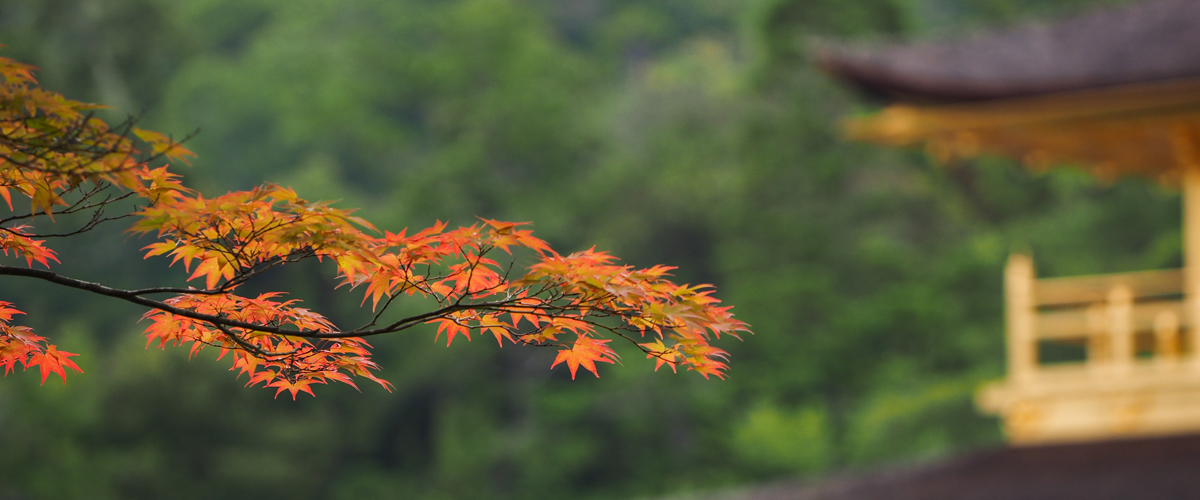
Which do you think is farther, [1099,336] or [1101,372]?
[1099,336]

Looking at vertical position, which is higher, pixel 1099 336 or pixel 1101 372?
pixel 1099 336

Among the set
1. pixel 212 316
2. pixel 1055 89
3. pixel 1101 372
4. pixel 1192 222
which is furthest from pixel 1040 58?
pixel 212 316

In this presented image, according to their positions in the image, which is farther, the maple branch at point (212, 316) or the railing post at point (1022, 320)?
the railing post at point (1022, 320)

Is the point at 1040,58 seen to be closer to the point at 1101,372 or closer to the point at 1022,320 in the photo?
the point at 1022,320

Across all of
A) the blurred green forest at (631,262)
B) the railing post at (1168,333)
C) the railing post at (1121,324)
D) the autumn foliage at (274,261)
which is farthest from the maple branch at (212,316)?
the blurred green forest at (631,262)

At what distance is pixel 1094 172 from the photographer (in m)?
7.93

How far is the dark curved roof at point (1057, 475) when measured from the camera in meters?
5.77

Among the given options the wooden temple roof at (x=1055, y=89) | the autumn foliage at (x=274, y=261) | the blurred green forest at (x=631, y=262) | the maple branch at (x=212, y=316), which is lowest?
the maple branch at (x=212, y=316)

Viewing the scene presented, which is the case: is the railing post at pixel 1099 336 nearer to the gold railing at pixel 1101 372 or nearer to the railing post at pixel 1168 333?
the gold railing at pixel 1101 372

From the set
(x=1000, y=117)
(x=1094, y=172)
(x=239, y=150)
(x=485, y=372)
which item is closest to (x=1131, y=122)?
(x=1000, y=117)

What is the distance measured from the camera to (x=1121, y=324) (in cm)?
638

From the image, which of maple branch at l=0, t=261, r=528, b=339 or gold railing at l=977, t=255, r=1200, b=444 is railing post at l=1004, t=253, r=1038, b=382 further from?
maple branch at l=0, t=261, r=528, b=339

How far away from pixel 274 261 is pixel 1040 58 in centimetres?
544

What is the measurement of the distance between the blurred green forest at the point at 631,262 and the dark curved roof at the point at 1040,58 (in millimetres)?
13119
